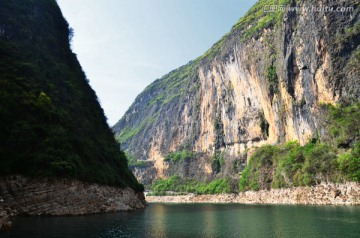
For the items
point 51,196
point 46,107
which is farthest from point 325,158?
point 46,107

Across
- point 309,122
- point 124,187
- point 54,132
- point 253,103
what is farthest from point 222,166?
point 54,132

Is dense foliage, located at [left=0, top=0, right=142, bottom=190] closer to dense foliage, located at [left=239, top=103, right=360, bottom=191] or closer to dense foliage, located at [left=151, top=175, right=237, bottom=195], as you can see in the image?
dense foliage, located at [left=239, top=103, right=360, bottom=191]

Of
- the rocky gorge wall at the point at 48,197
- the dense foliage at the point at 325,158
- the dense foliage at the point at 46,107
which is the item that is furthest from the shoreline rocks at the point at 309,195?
the rocky gorge wall at the point at 48,197

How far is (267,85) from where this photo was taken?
3802 inches

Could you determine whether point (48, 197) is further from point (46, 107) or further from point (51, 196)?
point (46, 107)

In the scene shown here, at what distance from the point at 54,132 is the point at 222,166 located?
94833mm

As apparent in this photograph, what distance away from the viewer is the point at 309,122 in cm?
7800

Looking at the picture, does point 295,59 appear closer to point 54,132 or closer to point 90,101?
point 90,101

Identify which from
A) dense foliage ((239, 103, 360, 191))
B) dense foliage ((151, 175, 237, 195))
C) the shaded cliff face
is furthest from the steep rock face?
dense foliage ((151, 175, 237, 195))

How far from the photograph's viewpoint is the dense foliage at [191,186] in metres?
113

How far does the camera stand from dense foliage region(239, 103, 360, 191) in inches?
2250

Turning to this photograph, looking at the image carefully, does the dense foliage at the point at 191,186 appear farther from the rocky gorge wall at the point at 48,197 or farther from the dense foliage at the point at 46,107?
the rocky gorge wall at the point at 48,197

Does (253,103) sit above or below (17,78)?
above

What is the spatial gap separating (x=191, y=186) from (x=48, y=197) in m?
107
